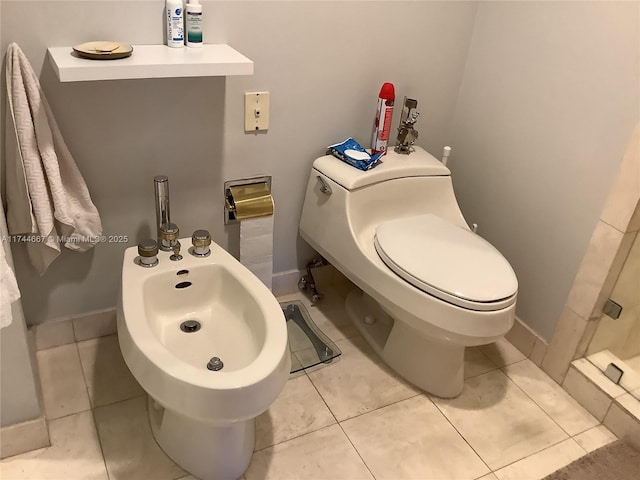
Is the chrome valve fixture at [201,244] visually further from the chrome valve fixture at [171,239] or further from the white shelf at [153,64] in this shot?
the white shelf at [153,64]

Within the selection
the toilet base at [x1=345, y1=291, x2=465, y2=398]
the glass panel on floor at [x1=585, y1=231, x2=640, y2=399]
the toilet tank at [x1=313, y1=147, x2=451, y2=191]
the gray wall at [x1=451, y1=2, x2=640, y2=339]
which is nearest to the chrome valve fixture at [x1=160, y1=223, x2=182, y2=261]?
the toilet tank at [x1=313, y1=147, x2=451, y2=191]

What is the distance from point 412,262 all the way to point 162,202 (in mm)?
674

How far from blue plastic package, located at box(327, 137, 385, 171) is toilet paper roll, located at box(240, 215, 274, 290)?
0.28m

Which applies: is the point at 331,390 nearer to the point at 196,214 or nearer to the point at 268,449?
the point at 268,449

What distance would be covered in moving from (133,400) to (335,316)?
0.71 metres

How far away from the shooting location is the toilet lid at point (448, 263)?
4.64 feet

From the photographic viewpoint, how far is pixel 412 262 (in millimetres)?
1491

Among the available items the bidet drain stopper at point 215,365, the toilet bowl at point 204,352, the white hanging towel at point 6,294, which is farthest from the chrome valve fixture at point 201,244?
the white hanging towel at point 6,294

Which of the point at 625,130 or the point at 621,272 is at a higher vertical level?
the point at 625,130

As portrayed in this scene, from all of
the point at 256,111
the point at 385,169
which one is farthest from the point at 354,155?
→ the point at 256,111

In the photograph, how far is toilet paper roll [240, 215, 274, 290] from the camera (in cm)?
172

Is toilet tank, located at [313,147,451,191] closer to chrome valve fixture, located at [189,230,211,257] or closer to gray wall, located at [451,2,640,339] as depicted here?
gray wall, located at [451,2,640,339]

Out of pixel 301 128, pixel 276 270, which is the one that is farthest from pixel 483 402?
pixel 301 128

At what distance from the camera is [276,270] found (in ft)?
6.41
